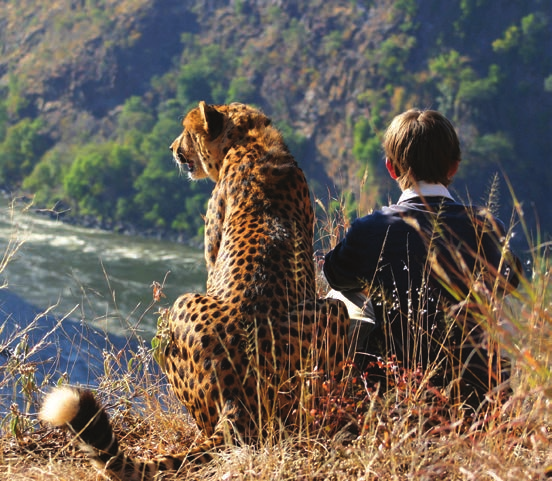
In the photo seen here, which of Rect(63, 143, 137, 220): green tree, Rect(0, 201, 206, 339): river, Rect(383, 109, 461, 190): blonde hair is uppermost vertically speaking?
Rect(383, 109, 461, 190): blonde hair

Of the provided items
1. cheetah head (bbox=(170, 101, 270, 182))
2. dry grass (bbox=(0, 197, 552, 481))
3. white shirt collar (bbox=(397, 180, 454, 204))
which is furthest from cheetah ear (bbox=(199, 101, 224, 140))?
dry grass (bbox=(0, 197, 552, 481))

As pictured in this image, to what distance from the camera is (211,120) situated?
352 centimetres

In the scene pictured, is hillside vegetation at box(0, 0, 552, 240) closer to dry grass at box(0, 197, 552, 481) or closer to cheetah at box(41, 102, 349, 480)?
cheetah at box(41, 102, 349, 480)

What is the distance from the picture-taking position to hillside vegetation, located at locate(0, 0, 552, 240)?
6488 centimetres

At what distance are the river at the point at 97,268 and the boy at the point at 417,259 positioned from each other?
2564 centimetres

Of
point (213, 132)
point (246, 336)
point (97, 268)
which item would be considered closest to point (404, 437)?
point (246, 336)

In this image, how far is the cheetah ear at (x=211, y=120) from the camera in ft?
11.5

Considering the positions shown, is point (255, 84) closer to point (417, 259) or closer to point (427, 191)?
point (427, 191)

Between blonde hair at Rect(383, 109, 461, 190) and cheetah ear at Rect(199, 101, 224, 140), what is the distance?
881 millimetres

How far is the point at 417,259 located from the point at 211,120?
117 cm

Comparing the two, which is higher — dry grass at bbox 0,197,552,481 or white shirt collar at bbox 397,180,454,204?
white shirt collar at bbox 397,180,454,204

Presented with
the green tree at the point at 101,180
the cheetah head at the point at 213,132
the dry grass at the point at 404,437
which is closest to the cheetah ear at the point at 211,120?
the cheetah head at the point at 213,132

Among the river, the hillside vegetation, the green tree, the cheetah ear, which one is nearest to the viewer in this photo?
the cheetah ear

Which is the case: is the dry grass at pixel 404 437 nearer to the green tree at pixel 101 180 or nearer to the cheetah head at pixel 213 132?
the cheetah head at pixel 213 132
